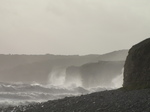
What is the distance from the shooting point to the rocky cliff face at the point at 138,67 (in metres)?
26.4

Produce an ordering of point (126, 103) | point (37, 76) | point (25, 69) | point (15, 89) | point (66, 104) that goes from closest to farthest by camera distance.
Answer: point (126, 103), point (66, 104), point (15, 89), point (37, 76), point (25, 69)

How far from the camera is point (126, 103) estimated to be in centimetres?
1806

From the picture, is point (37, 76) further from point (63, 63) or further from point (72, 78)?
point (72, 78)

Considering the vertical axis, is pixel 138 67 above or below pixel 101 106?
above

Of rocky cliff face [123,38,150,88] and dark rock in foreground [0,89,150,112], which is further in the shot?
rocky cliff face [123,38,150,88]

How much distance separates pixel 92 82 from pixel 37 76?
77.8 meters

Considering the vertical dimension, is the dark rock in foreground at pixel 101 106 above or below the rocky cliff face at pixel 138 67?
below

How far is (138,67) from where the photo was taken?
90.3 feet

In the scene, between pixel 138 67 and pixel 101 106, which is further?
pixel 138 67

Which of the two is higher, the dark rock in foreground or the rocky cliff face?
the rocky cliff face

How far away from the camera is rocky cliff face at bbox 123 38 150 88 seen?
26.4 meters

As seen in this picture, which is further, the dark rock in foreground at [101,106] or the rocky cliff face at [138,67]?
the rocky cliff face at [138,67]

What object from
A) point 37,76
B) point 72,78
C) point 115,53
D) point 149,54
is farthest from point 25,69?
point 149,54

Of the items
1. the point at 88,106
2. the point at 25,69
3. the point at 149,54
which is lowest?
the point at 88,106
